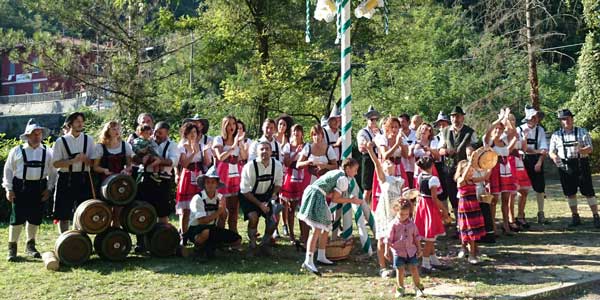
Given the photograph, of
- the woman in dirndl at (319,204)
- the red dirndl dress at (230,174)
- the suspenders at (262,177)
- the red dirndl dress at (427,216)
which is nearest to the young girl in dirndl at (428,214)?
the red dirndl dress at (427,216)

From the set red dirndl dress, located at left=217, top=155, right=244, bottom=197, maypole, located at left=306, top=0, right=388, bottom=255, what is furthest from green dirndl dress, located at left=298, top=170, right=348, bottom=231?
red dirndl dress, located at left=217, top=155, right=244, bottom=197

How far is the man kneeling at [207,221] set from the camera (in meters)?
8.18

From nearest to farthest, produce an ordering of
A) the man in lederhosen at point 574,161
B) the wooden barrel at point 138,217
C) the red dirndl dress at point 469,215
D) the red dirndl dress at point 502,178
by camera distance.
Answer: the red dirndl dress at point 469,215 < the wooden barrel at point 138,217 < the red dirndl dress at point 502,178 < the man in lederhosen at point 574,161

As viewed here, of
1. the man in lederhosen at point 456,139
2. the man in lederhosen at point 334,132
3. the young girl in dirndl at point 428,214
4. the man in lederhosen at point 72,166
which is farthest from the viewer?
the man in lederhosen at point 334,132

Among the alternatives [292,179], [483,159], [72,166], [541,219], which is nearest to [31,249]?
[72,166]

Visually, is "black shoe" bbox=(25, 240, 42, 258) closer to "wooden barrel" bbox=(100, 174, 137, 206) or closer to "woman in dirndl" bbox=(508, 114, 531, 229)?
"wooden barrel" bbox=(100, 174, 137, 206)

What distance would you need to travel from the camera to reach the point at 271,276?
7359mm

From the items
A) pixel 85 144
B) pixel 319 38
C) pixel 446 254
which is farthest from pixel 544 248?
pixel 319 38

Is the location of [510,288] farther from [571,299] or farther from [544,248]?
[544,248]

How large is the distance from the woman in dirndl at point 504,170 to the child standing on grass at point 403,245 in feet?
11.8

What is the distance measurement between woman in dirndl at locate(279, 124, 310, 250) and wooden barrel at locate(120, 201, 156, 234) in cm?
214

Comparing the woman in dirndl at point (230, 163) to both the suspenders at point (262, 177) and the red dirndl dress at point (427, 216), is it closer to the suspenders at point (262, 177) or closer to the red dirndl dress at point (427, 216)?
the suspenders at point (262, 177)

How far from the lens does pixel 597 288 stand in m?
6.95

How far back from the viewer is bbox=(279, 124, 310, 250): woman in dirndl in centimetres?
947
